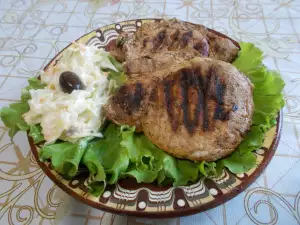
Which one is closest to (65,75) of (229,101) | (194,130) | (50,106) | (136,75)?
(50,106)

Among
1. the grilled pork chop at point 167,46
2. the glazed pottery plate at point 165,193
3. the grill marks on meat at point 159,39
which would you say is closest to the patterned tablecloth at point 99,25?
the glazed pottery plate at point 165,193

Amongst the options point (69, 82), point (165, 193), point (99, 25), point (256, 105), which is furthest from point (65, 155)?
point (99, 25)

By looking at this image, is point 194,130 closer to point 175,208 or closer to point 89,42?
point 175,208

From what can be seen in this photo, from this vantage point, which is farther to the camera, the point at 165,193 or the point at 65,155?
the point at 65,155

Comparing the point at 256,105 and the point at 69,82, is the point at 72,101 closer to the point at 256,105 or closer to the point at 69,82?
the point at 69,82

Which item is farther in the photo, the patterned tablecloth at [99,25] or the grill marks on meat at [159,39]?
the grill marks on meat at [159,39]

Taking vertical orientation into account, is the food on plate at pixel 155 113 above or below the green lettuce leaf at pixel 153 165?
above

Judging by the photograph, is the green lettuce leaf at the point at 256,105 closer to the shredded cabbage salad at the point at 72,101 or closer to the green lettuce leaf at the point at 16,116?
the shredded cabbage salad at the point at 72,101
